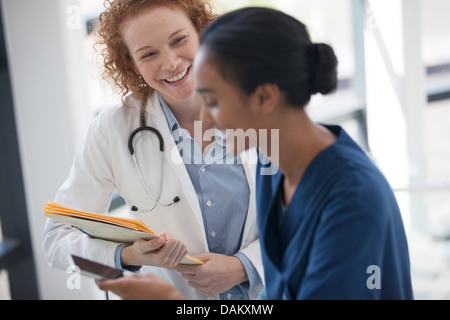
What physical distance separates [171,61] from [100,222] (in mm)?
439

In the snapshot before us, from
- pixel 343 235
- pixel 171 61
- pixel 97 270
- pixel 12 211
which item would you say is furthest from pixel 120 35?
pixel 12 211

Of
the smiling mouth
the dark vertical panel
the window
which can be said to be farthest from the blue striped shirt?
the window

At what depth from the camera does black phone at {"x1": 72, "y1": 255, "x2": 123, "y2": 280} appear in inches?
32.9

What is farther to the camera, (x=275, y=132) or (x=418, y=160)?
(x=418, y=160)

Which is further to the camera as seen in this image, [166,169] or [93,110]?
[93,110]

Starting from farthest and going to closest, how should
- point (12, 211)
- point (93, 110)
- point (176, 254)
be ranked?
point (93, 110)
point (12, 211)
point (176, 254)

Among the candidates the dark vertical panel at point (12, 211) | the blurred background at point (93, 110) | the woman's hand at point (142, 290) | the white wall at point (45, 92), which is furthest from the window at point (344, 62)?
the woman's hand at point (142, 290)

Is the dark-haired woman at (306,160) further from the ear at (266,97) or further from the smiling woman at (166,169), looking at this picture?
the smiling woman at (166,169)

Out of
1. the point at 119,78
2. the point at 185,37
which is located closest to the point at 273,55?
the point at 185,37

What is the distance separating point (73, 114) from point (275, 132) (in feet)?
4.78

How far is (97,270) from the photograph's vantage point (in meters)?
0.85

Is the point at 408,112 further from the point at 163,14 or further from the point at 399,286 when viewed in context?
the point at 399,286

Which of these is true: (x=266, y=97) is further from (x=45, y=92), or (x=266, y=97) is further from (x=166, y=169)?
(x=45, y=92)

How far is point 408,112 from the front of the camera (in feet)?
10.7
